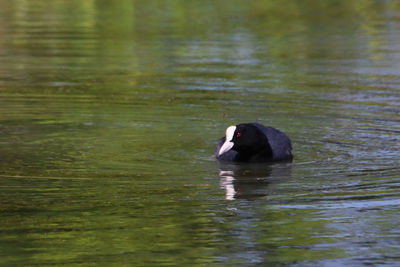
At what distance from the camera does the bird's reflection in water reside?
9.61 m

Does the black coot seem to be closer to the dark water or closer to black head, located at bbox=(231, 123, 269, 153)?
black head, located at bbox=(231, 123, 269, 153)

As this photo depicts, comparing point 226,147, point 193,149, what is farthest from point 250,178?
point 193,149

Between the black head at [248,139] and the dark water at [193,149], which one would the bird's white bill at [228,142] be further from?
the dark water at [193,149]

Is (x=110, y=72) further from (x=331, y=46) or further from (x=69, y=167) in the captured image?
(x=69, y=167)

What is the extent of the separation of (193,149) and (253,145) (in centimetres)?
87

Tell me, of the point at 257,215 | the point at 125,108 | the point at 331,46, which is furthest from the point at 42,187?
the point at 331,46

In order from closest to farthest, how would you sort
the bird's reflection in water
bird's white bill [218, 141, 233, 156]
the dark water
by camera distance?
the dark water → the bird's reflection in water → bird's white bill [218, 141, 233, 156]

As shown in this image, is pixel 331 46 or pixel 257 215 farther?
pixel 331 46

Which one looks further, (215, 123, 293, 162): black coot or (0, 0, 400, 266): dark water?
(215, 123, 293, 162): black coot

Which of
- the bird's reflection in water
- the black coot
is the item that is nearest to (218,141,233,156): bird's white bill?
the black coot

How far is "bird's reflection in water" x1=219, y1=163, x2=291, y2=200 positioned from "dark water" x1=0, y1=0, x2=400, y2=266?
0.03 meters

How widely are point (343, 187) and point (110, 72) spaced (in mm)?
9302

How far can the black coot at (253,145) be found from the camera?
1097 centimetres

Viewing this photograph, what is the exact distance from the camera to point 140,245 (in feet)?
24.9
